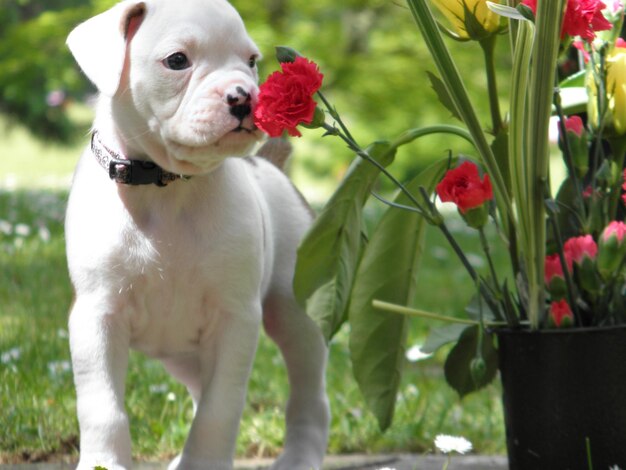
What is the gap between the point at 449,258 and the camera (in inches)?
234

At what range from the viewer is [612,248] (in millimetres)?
1728

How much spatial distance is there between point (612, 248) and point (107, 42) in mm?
977

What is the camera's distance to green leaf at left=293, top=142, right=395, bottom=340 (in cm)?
194

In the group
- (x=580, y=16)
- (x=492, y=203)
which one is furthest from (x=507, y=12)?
(x=492, y=203)

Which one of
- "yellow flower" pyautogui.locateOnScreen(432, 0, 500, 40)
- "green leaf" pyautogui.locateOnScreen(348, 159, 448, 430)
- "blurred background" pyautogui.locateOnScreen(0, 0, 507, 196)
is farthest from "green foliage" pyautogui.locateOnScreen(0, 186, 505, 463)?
"blurred background" pyautogui.locateOnScreen(0, 0, 507, 196)

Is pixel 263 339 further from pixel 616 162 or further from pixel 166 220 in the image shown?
pixel 616 162

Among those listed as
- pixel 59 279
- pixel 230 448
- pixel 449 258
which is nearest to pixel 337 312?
pixel 230 448

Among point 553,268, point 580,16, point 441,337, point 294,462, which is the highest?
point 580,16

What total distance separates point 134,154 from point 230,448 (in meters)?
0.58

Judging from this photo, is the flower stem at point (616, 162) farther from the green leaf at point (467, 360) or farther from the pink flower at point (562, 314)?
the green leaf at point (467, 360)

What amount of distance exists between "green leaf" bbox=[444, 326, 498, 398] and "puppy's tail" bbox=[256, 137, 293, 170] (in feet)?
2.37

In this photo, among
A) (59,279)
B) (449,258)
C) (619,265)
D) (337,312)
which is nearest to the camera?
(619,265)

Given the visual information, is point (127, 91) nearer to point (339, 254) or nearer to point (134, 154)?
point (134, 154)

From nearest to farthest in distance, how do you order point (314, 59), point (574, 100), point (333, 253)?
point (333, 253) < point (574, 100) < point (314, 59)
